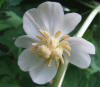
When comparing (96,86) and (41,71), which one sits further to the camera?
(96,86)

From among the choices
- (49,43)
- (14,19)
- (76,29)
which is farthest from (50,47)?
(14,19)

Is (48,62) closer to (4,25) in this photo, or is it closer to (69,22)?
(69,22)

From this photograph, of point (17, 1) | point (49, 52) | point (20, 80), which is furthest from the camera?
point (20, 80)

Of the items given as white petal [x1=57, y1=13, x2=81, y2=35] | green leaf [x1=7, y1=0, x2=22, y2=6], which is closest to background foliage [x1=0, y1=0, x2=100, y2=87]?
green leaf [x1=7, y1=0, x2=22, y2=6]

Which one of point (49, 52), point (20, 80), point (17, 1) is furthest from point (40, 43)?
point (20, 80)

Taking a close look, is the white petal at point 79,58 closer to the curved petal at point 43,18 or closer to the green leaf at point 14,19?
the curved petal at point 43,18

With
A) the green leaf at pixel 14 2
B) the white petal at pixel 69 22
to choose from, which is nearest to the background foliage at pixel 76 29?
the green leaf at pixel 14 2

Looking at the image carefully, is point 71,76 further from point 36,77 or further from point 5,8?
point 5,8

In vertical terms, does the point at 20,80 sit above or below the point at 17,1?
below
